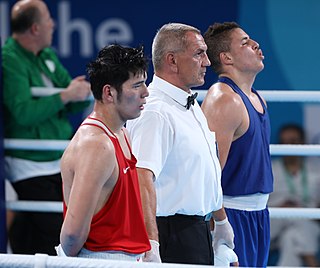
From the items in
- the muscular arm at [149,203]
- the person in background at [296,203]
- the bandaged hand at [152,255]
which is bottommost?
the person in background at [296,203]

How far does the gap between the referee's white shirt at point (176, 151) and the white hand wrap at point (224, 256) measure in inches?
8.7

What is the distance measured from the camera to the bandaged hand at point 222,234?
156 inches

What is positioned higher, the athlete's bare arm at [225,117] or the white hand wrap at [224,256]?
the athlete's bare arm at [225,117]

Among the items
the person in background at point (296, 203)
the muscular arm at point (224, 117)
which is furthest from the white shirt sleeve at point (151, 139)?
the person in background at point (296, 203)

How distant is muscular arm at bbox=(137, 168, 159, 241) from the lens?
11.3 ft

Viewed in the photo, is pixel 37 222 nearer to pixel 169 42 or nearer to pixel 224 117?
pixel 224 117

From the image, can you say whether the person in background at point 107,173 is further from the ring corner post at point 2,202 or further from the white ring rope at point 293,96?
the ring corner post at point 2,202

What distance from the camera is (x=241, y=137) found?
4102mm

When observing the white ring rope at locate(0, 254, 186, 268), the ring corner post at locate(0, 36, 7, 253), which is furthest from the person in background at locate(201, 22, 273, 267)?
the white ring rope at locate(0, 254, 186, 268)

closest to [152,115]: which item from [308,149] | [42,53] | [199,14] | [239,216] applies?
[239,216]

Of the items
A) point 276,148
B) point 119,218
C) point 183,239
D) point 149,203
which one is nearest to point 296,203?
point 276,148

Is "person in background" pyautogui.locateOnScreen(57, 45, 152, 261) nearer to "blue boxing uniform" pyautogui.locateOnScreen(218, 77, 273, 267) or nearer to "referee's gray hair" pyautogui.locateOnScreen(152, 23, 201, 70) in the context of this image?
"referee's gray hair" pyautogui.locateOnScreen(152, 23, 201, 70)

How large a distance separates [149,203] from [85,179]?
0.45 metres

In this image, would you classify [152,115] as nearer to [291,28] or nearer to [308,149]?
[308,149]
